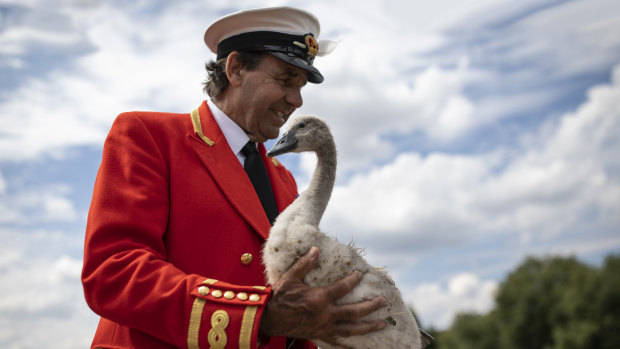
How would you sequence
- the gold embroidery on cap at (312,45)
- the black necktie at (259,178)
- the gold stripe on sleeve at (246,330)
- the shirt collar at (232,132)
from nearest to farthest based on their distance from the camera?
1. the gold stripe on sleeve at (246,330)
2. the black necktie at (259,178)
3. the shirt collar at (232,132)
4. the gold embroidery on cap at (312,45)

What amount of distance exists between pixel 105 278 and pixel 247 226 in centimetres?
120

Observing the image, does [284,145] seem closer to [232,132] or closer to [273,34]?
[232,132]

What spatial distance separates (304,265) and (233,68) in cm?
250

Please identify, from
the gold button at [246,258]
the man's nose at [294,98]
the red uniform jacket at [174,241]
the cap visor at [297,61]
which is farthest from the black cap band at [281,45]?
the gold button at [246,258]

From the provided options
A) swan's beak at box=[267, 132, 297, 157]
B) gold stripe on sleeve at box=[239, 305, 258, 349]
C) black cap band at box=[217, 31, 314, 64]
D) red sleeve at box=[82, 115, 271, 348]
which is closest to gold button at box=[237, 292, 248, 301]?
red sleeve at box=[82, 115, 271, 348]

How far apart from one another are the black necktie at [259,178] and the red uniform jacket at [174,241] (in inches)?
12.0

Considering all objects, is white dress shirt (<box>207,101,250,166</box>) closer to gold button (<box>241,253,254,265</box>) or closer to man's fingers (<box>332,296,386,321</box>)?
gold button (<box>241,253,254,265</box>)

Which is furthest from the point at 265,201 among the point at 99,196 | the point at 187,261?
the point at 99,196

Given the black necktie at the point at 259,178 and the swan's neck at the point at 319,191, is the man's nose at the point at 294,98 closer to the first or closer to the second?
the black necktie at the point at 259,178

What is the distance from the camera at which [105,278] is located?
3.81 metres

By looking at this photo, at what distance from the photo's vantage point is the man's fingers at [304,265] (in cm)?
380

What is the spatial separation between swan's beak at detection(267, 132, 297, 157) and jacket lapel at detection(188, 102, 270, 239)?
0.36 m

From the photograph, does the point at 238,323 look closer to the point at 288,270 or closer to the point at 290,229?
the point at 288,270

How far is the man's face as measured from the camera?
525cm
